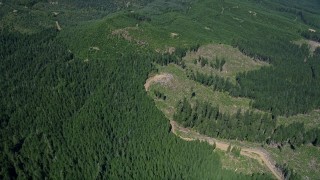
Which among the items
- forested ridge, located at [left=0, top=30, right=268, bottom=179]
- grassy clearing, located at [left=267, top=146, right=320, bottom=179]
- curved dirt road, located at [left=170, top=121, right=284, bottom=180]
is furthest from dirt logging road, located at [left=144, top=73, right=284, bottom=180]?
forested ridge, located at [left=0, top=30, right=268, bottom=179]

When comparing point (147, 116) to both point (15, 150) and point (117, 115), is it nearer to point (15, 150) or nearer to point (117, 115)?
point (117, 115)

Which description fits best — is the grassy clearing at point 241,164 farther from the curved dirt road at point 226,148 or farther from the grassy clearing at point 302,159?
the grassy clearing at point 302,159

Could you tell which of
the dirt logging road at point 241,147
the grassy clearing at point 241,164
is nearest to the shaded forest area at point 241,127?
the dirt logging road at point 241,147

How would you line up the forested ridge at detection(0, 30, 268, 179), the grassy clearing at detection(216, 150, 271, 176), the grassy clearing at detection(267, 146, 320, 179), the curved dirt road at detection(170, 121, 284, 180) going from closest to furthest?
the forested ridge at detection(0, 30, 268, 179)
the grassy clearing at detection(216, 150, 271, 176)
the curved dirt road at detection(170, 121, 284, 180)
the grassy clearing at detection(267, 146, 320, 179)

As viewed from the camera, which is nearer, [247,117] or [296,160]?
[296,160]

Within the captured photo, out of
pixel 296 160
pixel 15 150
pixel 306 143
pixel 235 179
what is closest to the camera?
pixel 235 179

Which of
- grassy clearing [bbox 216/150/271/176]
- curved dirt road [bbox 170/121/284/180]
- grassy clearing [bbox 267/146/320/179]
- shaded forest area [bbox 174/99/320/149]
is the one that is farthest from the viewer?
shaded forest area [bbox 174/99/320/149]

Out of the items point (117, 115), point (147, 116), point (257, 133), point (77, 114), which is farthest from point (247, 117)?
point (77, 114)

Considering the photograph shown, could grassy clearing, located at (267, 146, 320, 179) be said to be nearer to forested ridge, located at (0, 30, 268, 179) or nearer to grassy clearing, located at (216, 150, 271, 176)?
grassy clearing, located at (216, 150, 271, 176)
